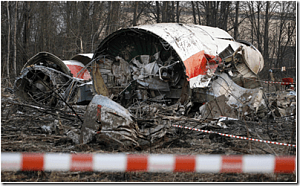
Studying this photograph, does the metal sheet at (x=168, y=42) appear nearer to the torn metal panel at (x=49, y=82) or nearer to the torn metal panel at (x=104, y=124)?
the torn metal panel at (x=49, y=82)

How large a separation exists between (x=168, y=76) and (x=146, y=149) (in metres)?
3.74

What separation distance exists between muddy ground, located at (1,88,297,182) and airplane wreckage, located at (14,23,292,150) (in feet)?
2.40

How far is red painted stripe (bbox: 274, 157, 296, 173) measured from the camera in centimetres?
342

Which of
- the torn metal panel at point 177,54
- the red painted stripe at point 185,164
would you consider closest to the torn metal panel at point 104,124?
the red painted stripe at point 185,164

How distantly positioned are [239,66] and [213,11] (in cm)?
1297

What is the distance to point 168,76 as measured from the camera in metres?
8.52

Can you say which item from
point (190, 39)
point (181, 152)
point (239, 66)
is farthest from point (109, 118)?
point (239, 66)

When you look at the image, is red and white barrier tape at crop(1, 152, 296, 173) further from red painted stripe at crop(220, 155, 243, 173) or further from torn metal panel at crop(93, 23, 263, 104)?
torn metal panel at crop(93, 23, 263, 104)

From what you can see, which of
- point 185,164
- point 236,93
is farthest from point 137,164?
point 236,93

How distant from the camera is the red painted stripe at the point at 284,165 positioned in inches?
134

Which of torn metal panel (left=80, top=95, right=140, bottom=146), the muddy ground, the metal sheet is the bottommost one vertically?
the muddy ground

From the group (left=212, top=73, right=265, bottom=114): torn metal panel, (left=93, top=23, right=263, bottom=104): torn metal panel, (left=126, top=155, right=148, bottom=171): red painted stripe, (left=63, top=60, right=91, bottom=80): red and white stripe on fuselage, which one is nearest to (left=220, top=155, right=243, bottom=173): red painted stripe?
(left=126, top=155, right=148, bottom=171): red painted stripe

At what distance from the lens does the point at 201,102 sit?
8.36 metres

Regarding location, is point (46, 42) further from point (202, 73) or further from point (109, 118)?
point (109, 118)
